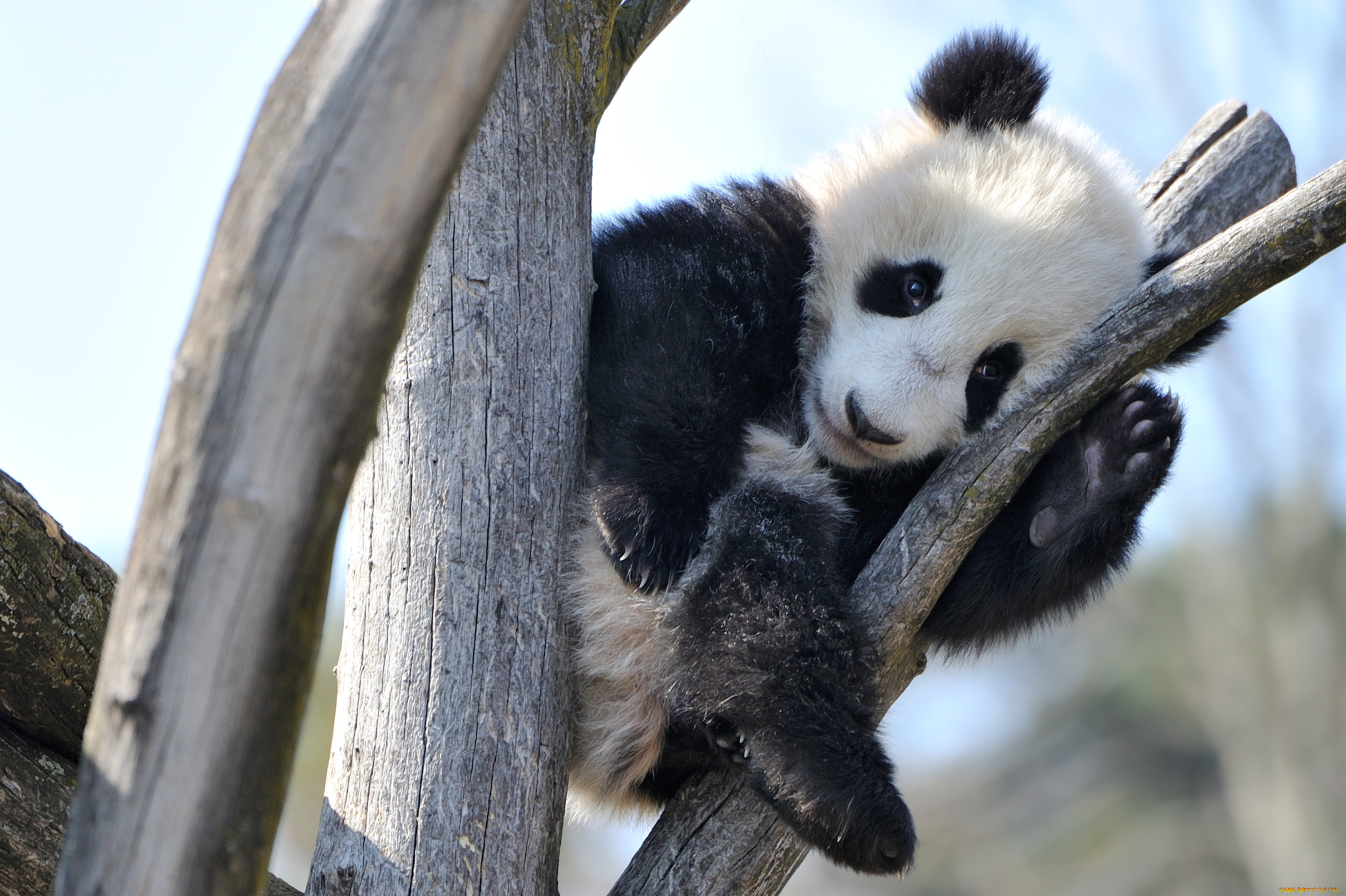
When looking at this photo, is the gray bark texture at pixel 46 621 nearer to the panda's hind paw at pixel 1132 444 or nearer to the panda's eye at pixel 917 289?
the panda's eye at pixel 917 289

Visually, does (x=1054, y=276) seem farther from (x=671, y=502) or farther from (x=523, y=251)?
(x=523, y=251)

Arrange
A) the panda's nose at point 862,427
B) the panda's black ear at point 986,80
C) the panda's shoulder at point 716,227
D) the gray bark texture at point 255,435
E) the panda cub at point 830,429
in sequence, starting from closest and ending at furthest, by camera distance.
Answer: the gray bark texture at point 255,435
the panda cub at point 830,429
the panda's nose at point 862,427
the panda's shoulder at point 716,227
the panda's black ear at point 986,80

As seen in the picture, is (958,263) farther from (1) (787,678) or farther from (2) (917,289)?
(1) (787,678)

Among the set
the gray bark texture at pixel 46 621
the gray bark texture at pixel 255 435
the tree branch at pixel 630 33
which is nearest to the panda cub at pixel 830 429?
the tree branch at pixel 630 33

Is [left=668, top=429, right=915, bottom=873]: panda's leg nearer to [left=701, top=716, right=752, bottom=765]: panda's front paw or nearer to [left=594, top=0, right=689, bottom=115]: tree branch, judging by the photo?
[left=701, top=716, right=752, bottom=765]: panda's front paw

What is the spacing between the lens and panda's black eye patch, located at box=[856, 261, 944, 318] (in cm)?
269

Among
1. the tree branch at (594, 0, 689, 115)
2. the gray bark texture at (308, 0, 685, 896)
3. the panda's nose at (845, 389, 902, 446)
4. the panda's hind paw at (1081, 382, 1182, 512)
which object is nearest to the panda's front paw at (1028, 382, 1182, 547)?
the panda's hind paw at (1081, 382, 1182, 512)

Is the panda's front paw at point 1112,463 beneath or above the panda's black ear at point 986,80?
beneath

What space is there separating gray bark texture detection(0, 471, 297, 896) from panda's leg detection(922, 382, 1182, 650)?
70.9 inches

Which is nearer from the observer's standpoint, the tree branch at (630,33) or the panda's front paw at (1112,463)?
the panda's front paw at (1112,463)

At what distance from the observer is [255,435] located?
46.9 inches

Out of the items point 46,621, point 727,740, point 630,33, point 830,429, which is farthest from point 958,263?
point 46,621

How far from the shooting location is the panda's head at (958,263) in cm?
256

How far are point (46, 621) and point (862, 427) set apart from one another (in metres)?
1.73
